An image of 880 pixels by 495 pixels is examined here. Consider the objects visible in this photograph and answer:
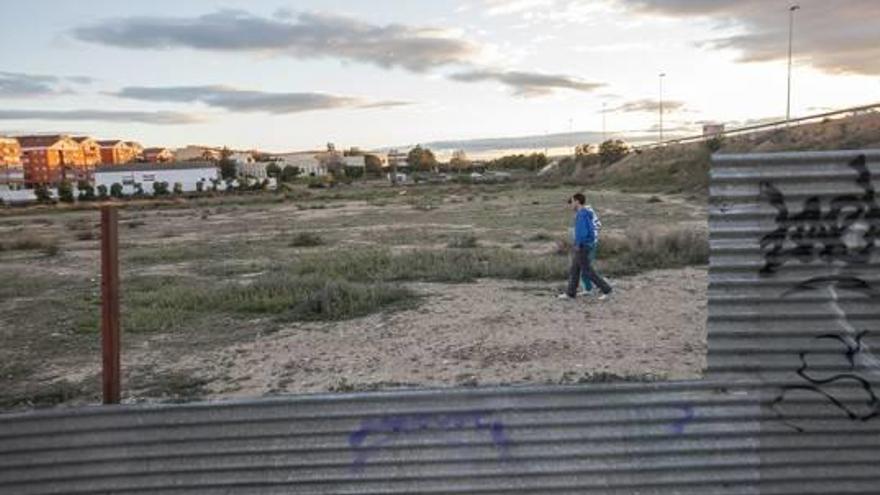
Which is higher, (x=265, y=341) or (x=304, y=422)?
(x=304, y=422)

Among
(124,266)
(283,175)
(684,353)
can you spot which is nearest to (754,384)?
(684,353)

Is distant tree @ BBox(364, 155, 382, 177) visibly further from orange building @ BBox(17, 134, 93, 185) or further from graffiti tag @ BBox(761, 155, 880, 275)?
graffiti tag @ BBox(761, 155, 880, 275)

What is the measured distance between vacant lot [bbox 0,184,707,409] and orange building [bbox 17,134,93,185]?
528ft

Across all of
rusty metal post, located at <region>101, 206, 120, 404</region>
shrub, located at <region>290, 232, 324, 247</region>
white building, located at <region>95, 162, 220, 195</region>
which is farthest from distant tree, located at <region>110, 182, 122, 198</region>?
rusty metal post, located at <region>101, 206, 120, 404</region>

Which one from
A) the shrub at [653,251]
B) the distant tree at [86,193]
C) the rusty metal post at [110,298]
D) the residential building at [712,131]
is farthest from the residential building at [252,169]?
the rusty metal post at [110,298]

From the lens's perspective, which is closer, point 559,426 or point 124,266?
point 559,426

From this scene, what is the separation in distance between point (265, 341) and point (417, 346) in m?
2.21

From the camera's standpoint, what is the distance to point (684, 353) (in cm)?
799

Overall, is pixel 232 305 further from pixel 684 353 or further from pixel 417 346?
pixel 684 353

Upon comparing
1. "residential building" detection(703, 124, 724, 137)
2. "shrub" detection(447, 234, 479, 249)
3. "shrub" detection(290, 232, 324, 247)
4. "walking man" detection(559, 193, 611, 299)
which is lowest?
"shrub" detection(290, 232, 324, 247)

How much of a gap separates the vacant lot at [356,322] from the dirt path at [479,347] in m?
0.03

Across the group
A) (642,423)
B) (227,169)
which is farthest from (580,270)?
(227,169)

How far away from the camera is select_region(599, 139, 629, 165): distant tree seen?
3954 inches

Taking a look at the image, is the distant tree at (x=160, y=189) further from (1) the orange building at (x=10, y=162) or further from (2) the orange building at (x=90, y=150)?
(2) the orange building at (x=90, y=150)
